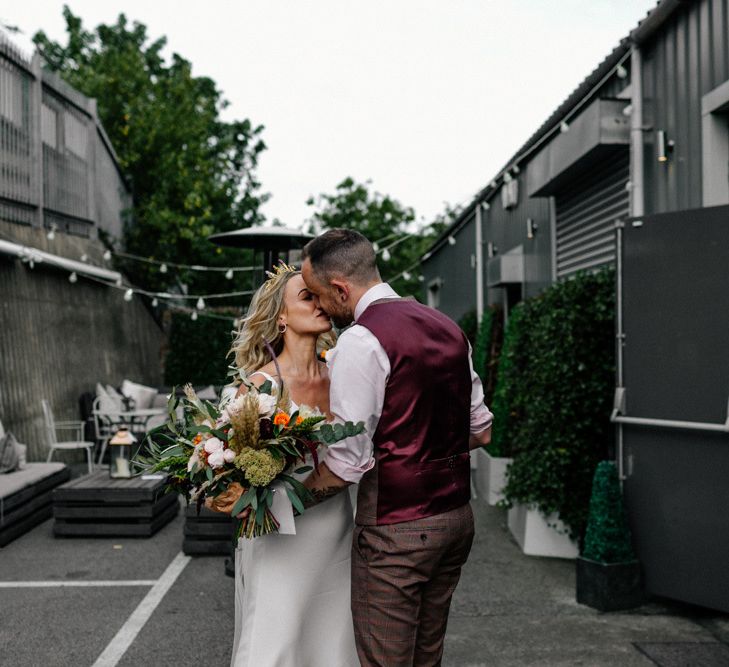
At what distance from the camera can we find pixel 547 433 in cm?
622

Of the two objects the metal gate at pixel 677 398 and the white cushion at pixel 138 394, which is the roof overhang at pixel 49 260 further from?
the metal gate at pixel 677 398

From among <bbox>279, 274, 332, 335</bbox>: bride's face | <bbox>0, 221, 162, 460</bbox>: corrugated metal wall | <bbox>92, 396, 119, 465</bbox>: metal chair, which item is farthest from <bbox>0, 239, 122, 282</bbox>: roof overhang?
<bbox>279, 274, 332, 335</bbox>: bride's face

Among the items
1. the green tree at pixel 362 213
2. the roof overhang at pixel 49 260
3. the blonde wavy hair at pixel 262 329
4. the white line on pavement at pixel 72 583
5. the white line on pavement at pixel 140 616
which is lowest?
the white line on pavement at pixel 72 583

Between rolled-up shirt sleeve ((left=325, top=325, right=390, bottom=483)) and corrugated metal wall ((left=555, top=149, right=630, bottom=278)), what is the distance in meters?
4.91

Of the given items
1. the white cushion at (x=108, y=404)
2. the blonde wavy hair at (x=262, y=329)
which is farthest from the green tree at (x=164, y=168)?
the blonde wavy hair at (x=262, y=329)

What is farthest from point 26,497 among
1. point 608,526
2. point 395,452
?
point 395,452

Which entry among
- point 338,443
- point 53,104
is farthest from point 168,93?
point 338,443

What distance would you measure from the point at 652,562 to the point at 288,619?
313cm

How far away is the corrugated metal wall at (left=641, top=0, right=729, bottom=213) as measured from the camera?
5.49 meters

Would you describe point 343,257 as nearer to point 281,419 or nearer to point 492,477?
point 281,419

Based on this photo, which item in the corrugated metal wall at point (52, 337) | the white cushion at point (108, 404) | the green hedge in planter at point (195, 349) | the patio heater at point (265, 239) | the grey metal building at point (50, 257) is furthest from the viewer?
the green hedge in planter at point (195, 349)

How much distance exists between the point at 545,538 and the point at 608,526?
152cm

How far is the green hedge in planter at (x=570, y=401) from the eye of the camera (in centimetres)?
607

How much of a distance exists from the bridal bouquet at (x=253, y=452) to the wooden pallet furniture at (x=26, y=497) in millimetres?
5109
